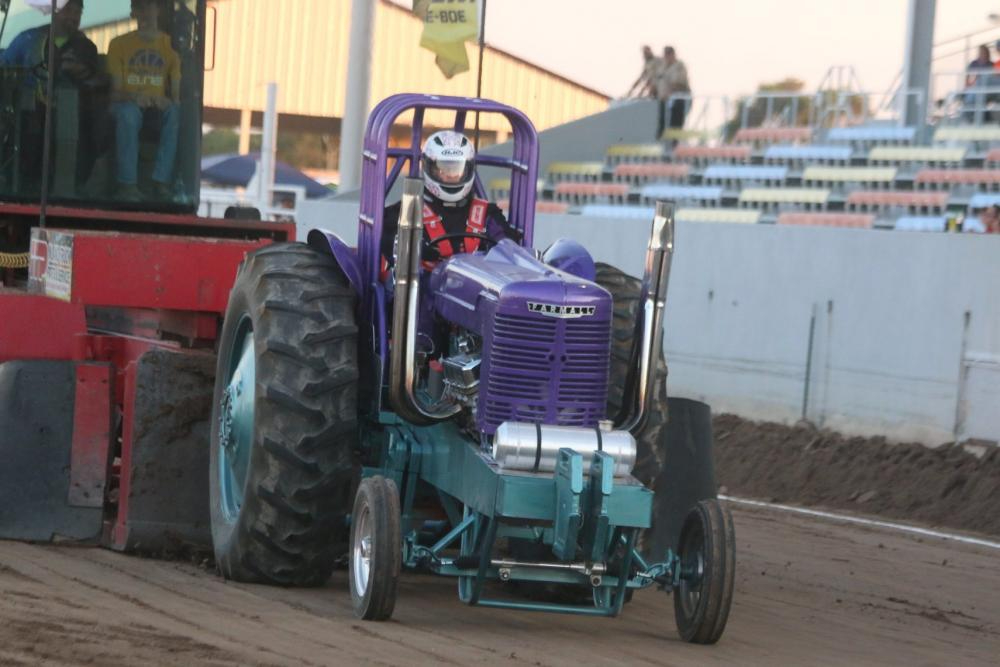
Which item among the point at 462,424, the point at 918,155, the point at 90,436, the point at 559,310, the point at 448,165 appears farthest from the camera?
the point at 918,155

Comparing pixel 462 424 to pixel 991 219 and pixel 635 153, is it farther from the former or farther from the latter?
pixel 635 153

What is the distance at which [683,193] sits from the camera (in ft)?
68.9

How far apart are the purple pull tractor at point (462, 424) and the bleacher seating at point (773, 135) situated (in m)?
13.9

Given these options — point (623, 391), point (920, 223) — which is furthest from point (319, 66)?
point (623, 391)

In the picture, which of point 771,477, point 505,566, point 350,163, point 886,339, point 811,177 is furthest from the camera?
point 350,163

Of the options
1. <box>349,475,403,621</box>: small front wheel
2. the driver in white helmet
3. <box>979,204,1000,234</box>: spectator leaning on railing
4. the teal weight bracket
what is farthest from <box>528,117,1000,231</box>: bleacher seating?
the teal weight bracket

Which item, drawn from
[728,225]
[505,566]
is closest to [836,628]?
[505,566]

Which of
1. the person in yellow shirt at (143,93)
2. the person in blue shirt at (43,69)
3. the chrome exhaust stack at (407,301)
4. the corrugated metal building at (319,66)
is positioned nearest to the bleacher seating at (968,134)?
the person in yellow shirt at (143,93)

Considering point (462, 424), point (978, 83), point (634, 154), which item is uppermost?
point (978, 83)

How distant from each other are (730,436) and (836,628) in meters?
7.06

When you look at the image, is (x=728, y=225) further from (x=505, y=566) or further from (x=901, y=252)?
(x=505, y=566)

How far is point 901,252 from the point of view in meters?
14.2

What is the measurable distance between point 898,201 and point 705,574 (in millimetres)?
12487

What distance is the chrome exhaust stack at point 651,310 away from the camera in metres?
6.57
